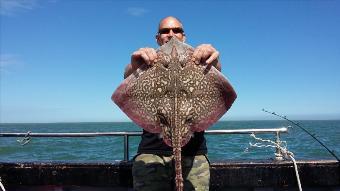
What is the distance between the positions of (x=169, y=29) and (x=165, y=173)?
1487 mm

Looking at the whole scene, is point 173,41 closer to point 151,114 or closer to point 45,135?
point 151,114

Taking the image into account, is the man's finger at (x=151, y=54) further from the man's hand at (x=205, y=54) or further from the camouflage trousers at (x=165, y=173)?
the camouflage trousers at (x=165, y=173)

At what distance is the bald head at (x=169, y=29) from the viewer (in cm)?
366

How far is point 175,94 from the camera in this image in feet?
10.1

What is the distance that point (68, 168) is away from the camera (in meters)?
4.78

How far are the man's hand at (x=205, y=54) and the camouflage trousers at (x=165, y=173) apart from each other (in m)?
1.00

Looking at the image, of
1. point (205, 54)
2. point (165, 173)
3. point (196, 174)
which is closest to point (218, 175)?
point (196, 174)

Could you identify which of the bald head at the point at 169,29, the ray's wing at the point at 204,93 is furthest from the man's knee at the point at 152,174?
the bald head at the point at 169,29

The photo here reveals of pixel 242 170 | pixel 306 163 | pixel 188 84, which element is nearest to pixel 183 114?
pixel 188 84

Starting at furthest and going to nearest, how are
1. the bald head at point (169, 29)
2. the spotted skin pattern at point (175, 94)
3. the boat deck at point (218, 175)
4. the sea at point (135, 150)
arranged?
the sea at point (135, 150) → the boat deck at point (218, 175) → the bald head at point (169, 29) → the spotted skin pattern at point (175, 94)

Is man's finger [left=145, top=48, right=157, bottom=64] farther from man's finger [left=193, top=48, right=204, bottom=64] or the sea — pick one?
the sea

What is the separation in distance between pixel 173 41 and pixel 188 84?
1.47 feet

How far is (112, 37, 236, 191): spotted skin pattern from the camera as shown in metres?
3.08

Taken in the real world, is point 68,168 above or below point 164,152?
below
